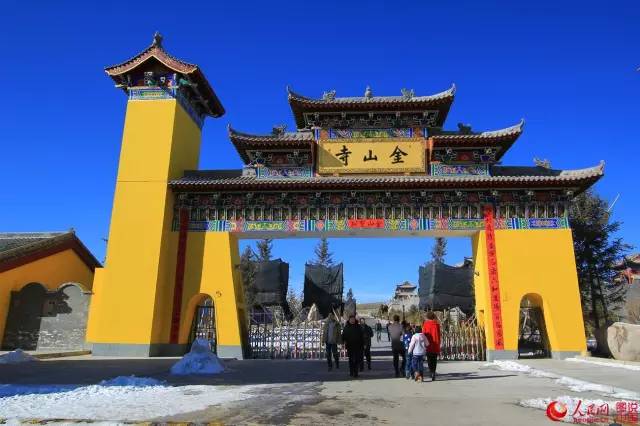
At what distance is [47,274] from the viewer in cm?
1977

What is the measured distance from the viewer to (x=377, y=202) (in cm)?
1614

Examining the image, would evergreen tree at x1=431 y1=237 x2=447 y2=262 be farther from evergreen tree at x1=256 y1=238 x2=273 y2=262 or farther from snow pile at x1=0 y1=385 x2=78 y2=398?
snow pile at x1=0 y1=385 x2=78 y2=398

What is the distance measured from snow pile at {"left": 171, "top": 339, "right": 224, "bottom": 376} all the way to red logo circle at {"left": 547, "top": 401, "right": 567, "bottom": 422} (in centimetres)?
734

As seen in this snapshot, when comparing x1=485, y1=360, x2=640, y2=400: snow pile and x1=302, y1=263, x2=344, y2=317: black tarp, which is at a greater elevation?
x1=302, y1=263, x2=344, y2=317: black tarp

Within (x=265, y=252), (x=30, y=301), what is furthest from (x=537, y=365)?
(x=265, y=252)

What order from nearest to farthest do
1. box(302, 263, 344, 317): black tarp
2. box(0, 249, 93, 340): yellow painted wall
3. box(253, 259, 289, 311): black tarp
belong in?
1. box(0, 249, 93, 340): yellow painted wall
2. box(302, 263, 344, 317): black tarp
3. box(253, 259, 289, 311): black tarp

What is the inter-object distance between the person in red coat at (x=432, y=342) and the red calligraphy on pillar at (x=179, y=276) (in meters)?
9.10

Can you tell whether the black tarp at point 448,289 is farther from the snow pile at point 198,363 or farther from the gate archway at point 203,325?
the snow pile at point 198,363

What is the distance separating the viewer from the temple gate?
591 inches

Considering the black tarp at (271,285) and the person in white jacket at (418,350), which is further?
the black tarp at (271,285)

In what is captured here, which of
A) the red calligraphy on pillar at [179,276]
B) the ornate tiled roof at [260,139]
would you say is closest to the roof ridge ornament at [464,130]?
the ornate tiled roof at [260,139]

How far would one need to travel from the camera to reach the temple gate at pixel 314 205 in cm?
1500

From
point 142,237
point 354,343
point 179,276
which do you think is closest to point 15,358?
point 142,237

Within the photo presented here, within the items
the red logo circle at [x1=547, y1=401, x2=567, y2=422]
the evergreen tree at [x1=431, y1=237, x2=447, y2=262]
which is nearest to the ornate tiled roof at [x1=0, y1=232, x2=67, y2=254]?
the red logo circle at [x1=547, y1=401, x2=567, y2=422]
